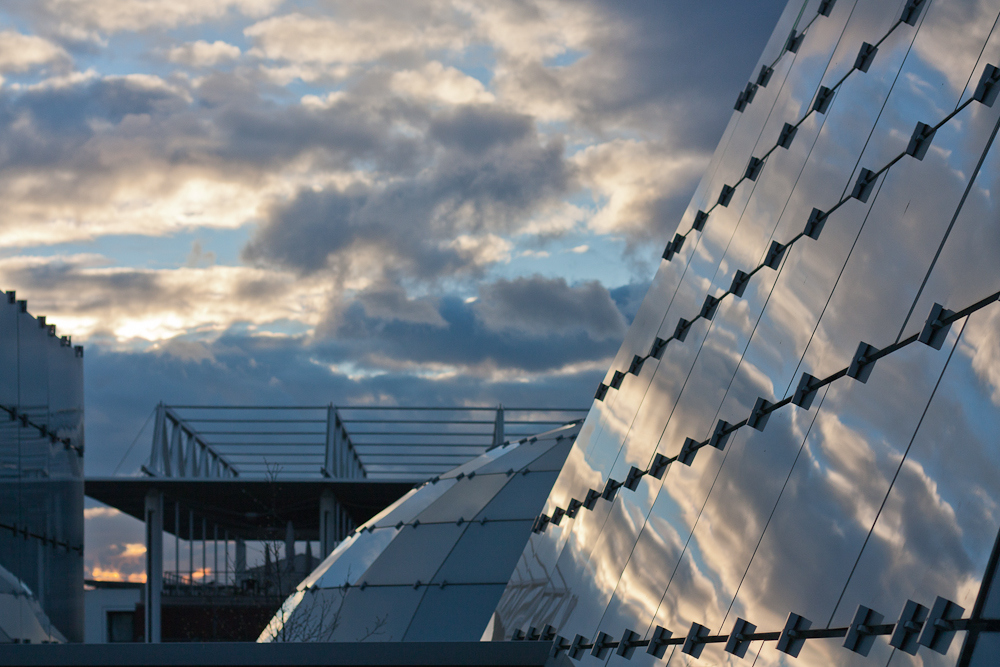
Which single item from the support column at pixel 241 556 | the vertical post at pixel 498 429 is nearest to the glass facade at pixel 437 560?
the vertical post at pixel 498 429

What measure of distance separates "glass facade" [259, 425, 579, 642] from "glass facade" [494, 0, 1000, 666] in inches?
508

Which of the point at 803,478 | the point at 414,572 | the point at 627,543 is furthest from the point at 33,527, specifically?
the point at 803,478

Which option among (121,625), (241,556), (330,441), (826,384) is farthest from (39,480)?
(121,625)

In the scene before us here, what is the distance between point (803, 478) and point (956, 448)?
2.49 meters

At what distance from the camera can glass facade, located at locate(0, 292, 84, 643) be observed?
22.8 m

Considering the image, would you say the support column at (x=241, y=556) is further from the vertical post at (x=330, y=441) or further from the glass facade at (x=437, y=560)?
the glass facade at (x=437, y=560)

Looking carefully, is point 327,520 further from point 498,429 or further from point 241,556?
point 241,556

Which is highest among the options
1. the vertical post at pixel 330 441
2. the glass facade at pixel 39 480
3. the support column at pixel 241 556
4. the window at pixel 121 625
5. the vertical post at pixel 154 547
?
the vertical post at pixel 330 441

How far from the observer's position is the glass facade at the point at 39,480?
22.8 m

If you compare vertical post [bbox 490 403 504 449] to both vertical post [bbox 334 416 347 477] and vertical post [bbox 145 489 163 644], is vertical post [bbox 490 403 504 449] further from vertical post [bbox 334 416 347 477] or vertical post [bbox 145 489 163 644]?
vertical post [bbox 145 489 163 644]

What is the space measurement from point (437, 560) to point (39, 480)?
11319 millimetres

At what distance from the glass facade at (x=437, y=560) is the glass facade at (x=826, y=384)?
1290 cm

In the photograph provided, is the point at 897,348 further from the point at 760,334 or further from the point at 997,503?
the point at 760,334

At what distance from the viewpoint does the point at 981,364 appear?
6547 mm
